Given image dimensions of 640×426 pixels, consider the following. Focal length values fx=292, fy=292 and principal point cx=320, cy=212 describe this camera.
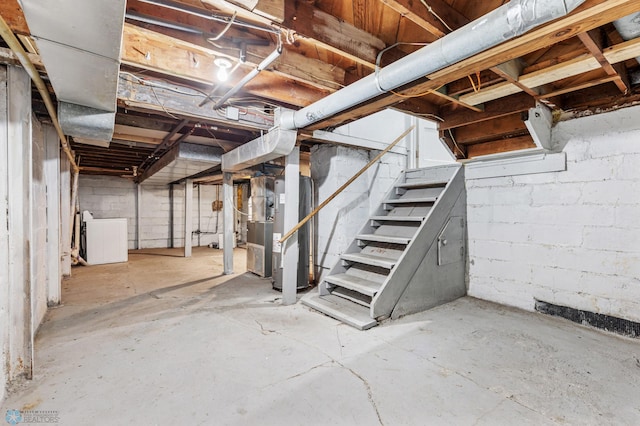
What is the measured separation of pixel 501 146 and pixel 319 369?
3.14 m

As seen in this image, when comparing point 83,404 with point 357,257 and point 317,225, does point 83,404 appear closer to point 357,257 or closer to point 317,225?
point 357,257

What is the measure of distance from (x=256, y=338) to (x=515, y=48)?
2.66 meters

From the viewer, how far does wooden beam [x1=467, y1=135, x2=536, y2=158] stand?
3.13m

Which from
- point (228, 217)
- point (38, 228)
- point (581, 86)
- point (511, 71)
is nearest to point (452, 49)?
point (511, 71)

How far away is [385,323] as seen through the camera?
2.71 m

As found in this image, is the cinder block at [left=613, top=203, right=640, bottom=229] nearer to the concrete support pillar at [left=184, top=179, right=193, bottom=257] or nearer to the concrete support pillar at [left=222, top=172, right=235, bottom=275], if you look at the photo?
the concrete support pillar at [left=222, top=172, right=235, bottom=275]

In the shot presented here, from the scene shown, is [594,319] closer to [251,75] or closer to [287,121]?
[287,121]

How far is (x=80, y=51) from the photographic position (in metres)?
1.42

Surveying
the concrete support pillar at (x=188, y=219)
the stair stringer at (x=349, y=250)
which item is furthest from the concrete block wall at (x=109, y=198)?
the stair stringer at (x=349, y=250)

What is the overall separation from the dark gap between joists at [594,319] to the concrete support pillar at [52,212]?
5270 millimetres

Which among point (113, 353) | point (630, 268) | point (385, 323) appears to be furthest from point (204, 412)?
point (630, 268)

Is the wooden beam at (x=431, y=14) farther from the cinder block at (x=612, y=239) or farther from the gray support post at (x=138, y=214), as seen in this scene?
the gray support post at (x=138, y=214)

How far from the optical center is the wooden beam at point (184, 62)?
6.50 feet

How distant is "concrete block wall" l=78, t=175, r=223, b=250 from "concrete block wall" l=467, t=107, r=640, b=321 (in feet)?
25.0
